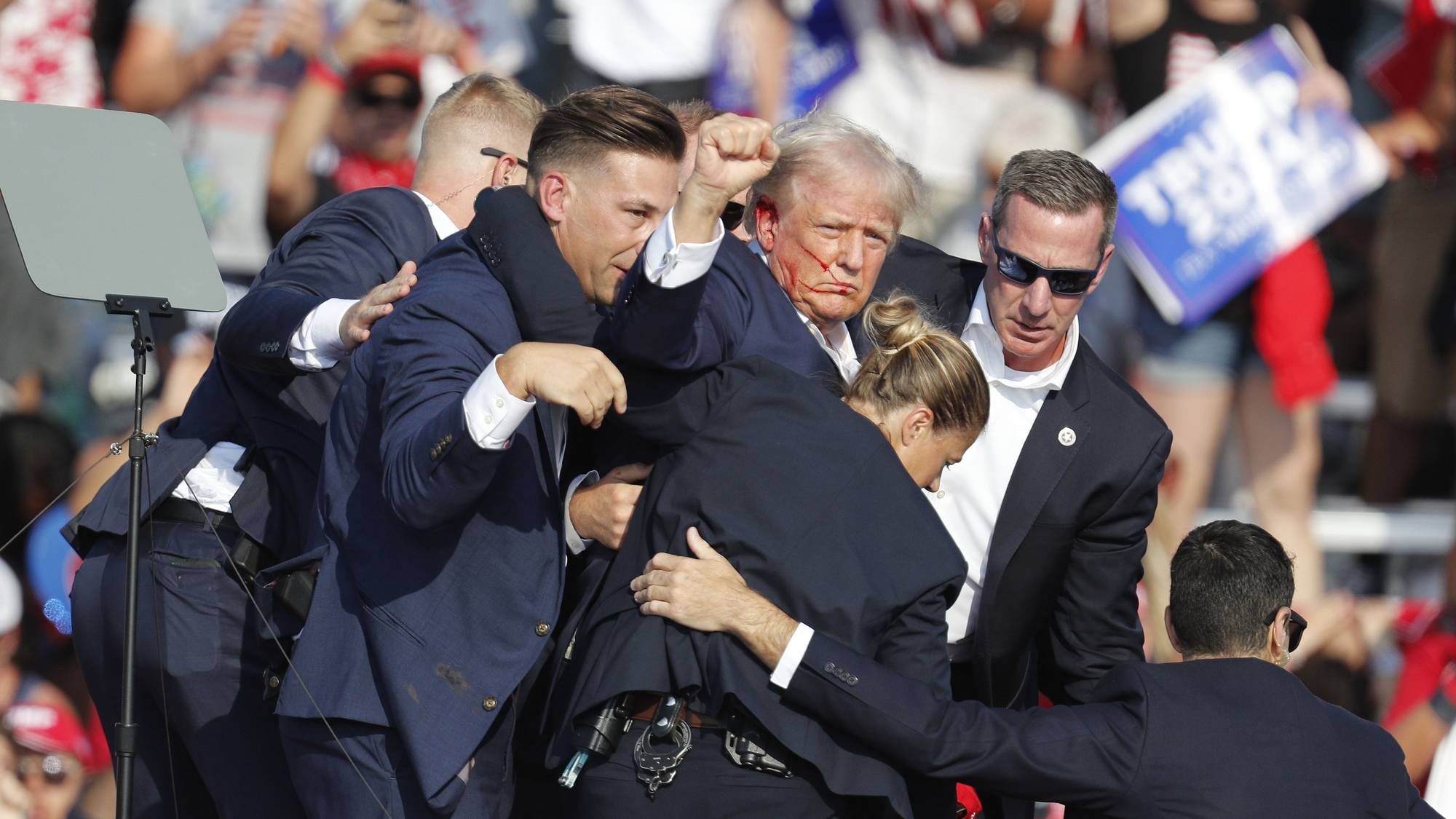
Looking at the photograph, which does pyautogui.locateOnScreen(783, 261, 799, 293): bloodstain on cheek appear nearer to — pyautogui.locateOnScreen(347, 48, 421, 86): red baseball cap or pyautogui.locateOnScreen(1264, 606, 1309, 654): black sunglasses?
pyautogui.locateOnScreen(1264, 606, 1309, 654): black sunglasses

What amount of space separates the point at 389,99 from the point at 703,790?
394 centimetres

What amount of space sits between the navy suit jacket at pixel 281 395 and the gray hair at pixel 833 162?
0.81m

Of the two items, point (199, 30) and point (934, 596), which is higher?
point (934, 596)

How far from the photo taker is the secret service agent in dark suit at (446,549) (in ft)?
8.39

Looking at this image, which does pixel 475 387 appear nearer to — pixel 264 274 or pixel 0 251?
pixel 264 274

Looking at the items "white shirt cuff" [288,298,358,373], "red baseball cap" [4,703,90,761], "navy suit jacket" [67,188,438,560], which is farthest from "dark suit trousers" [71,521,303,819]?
"red baseball cap" [4,703,90,761]

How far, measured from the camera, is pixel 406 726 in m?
2.55

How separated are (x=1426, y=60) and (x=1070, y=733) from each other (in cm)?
493

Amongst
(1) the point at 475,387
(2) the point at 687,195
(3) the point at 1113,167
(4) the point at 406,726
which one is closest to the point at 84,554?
(4) the point at 406,726

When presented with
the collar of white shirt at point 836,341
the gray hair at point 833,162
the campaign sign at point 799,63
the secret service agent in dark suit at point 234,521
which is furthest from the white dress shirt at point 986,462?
the campaign sign at point 799,63

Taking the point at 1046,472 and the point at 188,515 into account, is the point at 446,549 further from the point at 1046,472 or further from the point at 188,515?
the point at 1046,472

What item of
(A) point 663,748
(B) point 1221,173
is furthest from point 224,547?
(B) point 1221,173

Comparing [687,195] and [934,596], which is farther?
[934,596]

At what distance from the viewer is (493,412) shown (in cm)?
229
